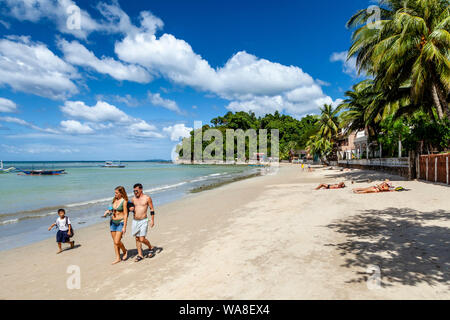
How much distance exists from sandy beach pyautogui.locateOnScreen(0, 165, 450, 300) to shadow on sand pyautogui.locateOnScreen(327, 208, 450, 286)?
0.06 ft

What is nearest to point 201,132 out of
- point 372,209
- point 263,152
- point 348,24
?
point 263,152

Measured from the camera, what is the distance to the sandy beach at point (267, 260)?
4.03 m

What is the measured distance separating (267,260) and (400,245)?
9.39 feet

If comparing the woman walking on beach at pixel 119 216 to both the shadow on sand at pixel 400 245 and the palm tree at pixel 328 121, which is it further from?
the palm tree at pixel 328 121

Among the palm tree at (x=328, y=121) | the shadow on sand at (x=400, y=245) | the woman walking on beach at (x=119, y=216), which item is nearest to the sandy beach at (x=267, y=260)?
the shadow on sand at (x=400, y=245)

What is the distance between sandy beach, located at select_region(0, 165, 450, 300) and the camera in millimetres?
4031

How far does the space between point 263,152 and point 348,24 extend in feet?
278

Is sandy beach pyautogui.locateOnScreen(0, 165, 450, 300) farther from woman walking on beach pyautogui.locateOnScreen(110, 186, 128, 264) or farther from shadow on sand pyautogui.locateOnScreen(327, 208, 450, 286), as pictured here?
woman walking on beach pyautogui.locateOnScreen(110, 186, 128, 264)

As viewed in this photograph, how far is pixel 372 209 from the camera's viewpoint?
30.4 feet

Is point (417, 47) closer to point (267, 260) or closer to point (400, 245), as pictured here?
point (400, 245)

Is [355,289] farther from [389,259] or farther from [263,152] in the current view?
[263,152]

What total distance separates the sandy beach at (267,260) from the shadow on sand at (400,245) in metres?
0.02

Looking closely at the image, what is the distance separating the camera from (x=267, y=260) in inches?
207

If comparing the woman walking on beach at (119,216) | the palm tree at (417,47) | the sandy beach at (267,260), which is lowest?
the sandy beach at (267,260)
